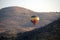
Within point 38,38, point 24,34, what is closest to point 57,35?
point 38,38

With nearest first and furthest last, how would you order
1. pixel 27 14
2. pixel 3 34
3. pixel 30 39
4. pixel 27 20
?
pixel 30 39 → pixel 3 34 → pixel 27 20 → pixel 27 14

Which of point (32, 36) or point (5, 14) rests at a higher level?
point (5, 14)

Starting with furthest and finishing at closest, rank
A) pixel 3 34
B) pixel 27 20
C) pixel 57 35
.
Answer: pixel 27 20, pixel 3 34, pixel 57 35

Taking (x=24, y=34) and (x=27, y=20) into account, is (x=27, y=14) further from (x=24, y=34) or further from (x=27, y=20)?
(x=24, y=34)

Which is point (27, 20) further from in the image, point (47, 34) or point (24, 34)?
point (47, 34)

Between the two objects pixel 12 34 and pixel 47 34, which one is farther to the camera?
pixel 12 34

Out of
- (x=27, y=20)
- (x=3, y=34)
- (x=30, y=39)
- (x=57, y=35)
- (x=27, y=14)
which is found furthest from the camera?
(x=27, y=14)

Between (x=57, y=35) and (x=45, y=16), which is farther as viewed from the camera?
(x=45, y=16)

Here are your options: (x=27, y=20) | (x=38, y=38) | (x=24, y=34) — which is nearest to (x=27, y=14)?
(x=27, y=20)

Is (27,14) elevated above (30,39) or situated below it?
above
